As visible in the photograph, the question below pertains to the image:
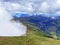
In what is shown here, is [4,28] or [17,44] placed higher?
[4,28]

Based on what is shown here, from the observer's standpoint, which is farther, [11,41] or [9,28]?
[9,28]

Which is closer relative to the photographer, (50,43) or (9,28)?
(50,43)

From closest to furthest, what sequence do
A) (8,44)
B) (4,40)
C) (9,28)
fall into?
(8,44) → (4,40) → (9,28)

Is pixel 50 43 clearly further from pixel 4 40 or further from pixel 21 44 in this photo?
pixel 4 40

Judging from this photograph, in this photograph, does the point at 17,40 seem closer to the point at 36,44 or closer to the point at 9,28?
the point at 36,44

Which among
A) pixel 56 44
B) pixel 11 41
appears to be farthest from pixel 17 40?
pixel 56 44

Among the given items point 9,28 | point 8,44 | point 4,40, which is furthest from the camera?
point 9,28

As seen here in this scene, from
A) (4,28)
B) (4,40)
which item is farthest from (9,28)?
(4,40)

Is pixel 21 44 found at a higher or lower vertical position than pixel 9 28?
lower
